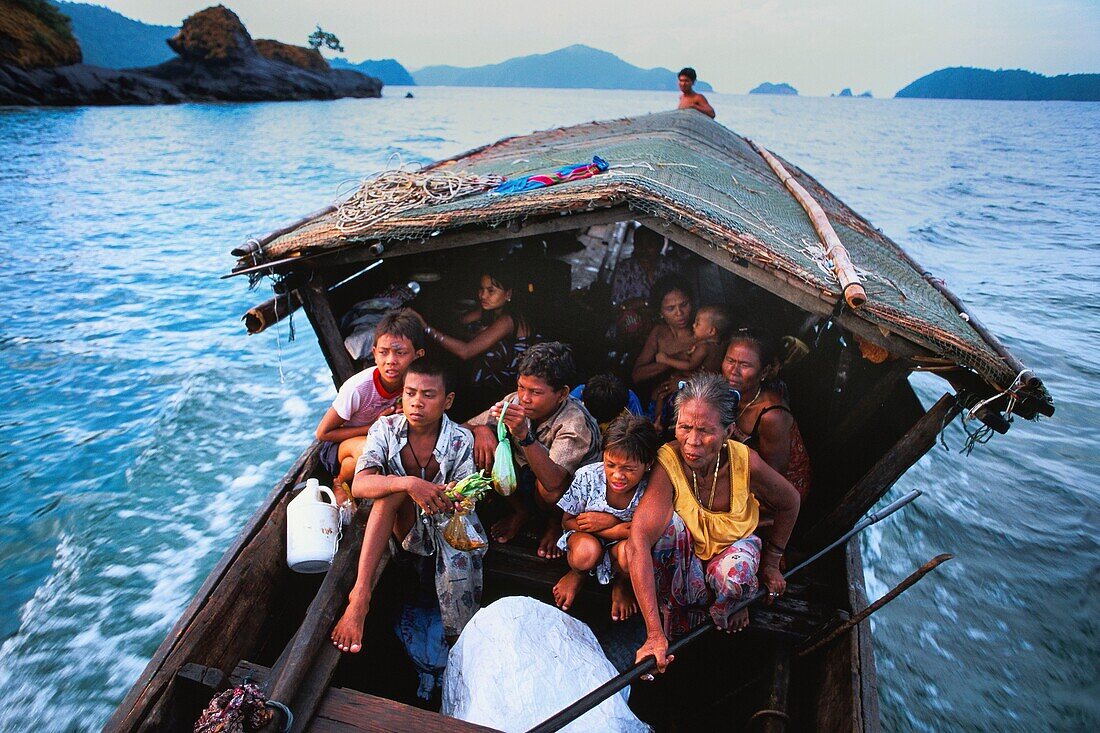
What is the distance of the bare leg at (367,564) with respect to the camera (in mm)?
2529

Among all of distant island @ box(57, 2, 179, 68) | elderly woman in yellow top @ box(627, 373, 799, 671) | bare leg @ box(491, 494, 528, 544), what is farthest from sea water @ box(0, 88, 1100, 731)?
distant island @ box(57, 2, 179, 68)

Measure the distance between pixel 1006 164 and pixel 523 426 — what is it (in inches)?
1491

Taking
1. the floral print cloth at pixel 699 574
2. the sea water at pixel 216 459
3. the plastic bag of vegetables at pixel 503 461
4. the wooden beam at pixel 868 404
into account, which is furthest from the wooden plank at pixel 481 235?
the sea water at pixel 216 459

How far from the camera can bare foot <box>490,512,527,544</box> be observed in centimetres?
329

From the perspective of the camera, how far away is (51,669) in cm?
437

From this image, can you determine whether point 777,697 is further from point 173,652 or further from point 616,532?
point 173,652

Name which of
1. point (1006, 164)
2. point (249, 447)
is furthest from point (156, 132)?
point (1006, 164)

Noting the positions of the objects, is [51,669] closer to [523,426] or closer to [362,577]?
[362,577]

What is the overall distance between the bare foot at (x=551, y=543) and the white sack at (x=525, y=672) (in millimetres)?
A: 502

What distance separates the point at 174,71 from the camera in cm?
4578

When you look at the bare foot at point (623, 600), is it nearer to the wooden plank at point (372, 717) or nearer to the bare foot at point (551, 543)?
the bare foot at point (551, 543)

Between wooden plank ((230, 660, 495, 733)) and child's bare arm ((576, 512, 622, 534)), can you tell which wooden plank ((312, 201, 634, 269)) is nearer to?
child's bare arm ((576, 512, 622, 534))

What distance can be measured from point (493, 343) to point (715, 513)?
2.04 meters

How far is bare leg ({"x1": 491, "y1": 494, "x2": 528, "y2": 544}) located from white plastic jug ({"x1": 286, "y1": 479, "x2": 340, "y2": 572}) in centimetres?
87
